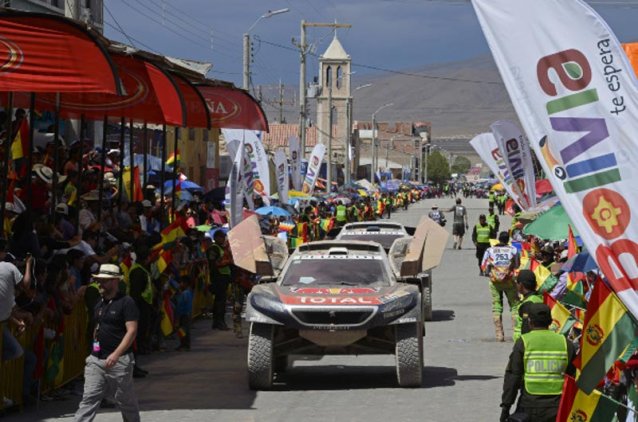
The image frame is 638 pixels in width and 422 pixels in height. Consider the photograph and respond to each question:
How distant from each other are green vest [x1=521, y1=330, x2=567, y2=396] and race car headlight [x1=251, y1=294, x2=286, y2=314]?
21.2ft

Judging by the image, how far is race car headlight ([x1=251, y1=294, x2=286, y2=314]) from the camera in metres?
16.6

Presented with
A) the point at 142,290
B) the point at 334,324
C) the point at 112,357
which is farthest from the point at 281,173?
the point at 112,357

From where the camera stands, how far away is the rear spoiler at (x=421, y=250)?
18.8 m

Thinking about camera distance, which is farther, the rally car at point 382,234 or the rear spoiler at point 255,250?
the rally car at point 382,234

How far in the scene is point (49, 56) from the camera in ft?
52.3

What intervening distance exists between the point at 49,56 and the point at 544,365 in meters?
7.65

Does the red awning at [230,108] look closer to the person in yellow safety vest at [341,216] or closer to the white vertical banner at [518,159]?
the white vertical banner at [518,159]

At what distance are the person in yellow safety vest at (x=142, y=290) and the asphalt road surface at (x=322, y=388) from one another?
1.17ft

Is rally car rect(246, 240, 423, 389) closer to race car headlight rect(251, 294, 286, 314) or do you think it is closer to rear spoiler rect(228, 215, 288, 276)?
race car headlight rect(251, 294, 286, 314)

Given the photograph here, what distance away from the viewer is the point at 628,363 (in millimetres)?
10312

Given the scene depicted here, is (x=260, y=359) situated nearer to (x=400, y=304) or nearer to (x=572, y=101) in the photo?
(x=400, y=304)

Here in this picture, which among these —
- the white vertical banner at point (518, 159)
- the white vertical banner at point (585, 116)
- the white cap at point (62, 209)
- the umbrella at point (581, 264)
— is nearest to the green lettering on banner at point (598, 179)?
the white vertical banner at point (585, 116)

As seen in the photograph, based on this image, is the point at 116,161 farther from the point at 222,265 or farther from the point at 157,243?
the point at 157,243

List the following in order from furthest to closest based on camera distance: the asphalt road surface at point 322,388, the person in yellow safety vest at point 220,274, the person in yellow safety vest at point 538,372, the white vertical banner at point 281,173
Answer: the white vertical banner at point 281,173 → the person in yellow safety vest at point 220,274 → the asphalt road surface at point 322,388 → the person in yellow safety vest at point 538,372
